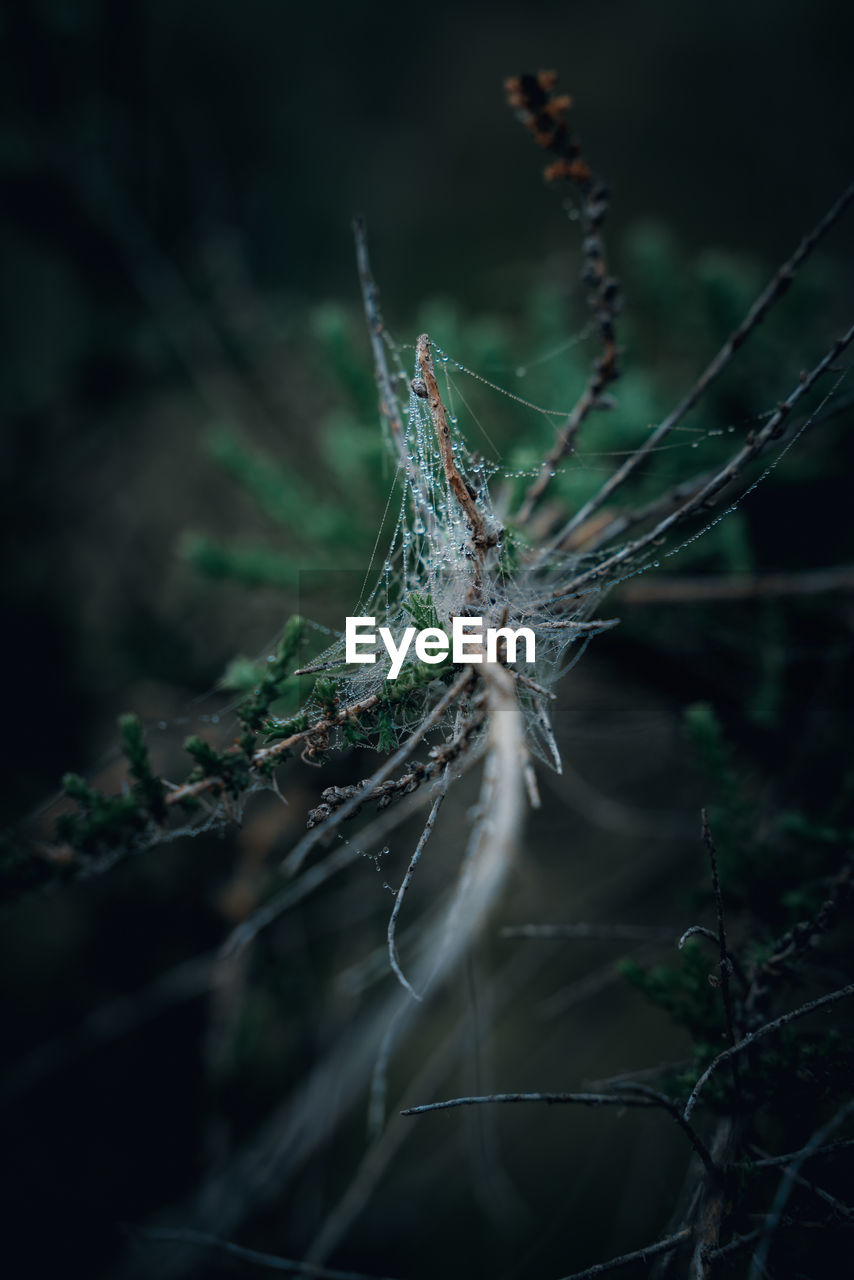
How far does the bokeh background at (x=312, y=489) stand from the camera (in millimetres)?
1282

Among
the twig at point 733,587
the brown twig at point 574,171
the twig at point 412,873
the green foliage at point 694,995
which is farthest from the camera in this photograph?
the twig at point 733,587

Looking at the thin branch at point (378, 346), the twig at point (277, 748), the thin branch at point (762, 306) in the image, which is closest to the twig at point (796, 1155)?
the twig at point (277, 748)

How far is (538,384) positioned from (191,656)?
3.30ft

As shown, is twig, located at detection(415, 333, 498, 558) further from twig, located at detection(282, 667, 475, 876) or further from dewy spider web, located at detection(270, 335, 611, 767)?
twig, located at detection(282, 667, 475, 876)

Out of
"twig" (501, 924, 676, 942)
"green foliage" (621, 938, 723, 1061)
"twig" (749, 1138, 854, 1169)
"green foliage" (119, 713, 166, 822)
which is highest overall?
"green foliage" (119, 713, 166, 822)

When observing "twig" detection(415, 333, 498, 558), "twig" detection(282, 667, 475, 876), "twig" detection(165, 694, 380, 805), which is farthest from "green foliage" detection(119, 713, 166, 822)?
"twig" detection(415, 333, 498, 558)

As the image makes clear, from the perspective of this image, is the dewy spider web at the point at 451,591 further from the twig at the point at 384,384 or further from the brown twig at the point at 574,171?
the brown twig at the point at 574,171

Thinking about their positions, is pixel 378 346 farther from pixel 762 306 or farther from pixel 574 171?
pixel 762 306

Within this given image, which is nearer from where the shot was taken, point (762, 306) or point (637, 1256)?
point (637, 1256)

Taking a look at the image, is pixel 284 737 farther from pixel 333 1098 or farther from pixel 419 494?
Answer: pixel 333 1098

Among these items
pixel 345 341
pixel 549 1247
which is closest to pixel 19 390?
pixel 345 341

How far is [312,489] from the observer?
156cm

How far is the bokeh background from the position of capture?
128 cm

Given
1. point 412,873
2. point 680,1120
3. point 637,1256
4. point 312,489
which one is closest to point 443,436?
point 412,873
